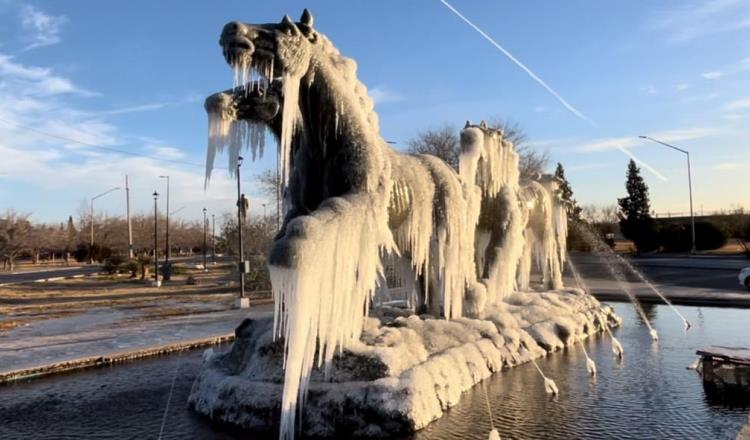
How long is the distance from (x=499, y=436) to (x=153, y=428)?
4186 mm

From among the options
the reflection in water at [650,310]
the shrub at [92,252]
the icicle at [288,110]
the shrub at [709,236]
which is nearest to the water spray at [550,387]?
the icicle at [288,110]

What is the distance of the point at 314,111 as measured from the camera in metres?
8.09

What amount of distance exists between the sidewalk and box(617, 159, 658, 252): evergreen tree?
4437 cm

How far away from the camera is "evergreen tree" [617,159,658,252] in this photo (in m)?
54.4

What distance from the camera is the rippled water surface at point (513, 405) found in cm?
707

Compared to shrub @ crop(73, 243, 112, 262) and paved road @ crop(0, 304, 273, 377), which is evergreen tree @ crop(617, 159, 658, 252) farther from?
shrub @ crop(73, 243, 112, 262)

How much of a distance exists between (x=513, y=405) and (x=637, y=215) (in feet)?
187

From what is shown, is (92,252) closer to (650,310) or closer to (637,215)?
(637,215)

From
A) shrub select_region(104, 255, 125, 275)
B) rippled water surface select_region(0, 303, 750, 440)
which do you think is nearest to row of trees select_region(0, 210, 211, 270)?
shrub select_region(104, 255, 125, 275)

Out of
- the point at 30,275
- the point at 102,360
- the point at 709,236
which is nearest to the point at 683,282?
the point at 102,360

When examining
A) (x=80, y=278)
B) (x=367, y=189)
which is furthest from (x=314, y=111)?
(x=80, y=278)

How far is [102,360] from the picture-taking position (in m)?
11.8

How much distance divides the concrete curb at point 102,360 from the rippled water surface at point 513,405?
1.13 ft

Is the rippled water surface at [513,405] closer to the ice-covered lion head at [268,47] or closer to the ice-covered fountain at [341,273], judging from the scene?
the ice-covered fountain at [341,273]
